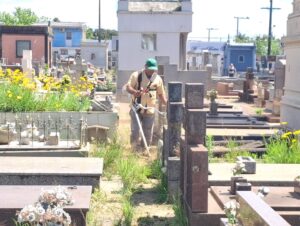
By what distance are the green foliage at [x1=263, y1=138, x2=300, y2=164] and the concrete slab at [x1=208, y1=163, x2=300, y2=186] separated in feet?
1.70

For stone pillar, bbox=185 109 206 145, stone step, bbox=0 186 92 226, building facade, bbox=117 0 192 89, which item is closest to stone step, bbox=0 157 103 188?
stone step, bbox=0 186 92 226

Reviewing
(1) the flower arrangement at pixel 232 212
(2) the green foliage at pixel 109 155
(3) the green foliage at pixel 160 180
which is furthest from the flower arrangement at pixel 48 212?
(2) the green foliage at pixel 109 155

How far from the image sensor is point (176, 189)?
7.23 meters

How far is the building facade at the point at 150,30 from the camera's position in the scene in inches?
1024

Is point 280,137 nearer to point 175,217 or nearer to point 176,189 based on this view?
point 176,189

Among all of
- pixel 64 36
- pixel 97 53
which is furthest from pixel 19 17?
pixel 97 53

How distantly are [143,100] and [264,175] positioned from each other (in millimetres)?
3216

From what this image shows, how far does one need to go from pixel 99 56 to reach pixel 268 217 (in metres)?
51.3

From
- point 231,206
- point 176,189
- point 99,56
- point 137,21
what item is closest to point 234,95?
point 137,21

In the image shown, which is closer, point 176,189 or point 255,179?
point 255,179

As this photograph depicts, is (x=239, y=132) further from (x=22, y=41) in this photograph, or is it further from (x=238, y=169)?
(x=22, y=41)

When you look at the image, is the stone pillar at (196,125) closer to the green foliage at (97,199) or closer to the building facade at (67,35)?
the green foliage at (97,199)

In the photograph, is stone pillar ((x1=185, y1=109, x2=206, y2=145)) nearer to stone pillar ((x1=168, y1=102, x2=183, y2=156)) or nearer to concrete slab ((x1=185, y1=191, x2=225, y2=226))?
concrete slab ((x1=185, y1=191, x2=225, y2=226))

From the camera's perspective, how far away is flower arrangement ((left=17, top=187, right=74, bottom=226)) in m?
4.31
